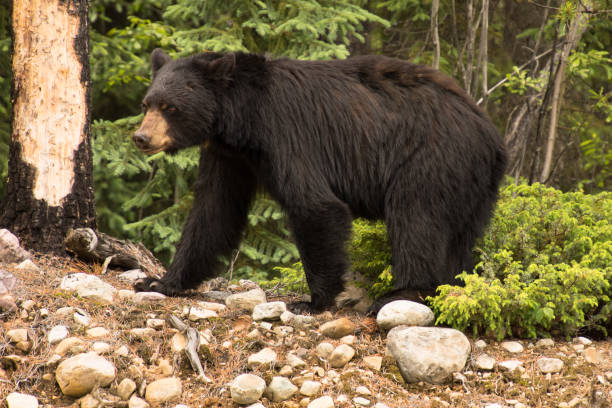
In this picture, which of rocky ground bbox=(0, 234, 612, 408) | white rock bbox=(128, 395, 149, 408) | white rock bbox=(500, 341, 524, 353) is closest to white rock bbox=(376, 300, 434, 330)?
rocky ground bbox=(0, 234, 612, 408)


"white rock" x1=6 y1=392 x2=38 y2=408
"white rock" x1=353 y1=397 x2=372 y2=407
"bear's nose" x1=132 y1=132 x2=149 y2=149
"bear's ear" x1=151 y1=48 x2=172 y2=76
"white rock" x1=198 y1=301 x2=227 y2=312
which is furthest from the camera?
"bear's ear" x1=151 y1=48 x2=172 y2=76

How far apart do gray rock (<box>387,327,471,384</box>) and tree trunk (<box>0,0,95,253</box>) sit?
2.84 metres

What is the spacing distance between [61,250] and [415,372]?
297cm

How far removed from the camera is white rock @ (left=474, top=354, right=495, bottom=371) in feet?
12.6

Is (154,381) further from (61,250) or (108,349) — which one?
(61,250)

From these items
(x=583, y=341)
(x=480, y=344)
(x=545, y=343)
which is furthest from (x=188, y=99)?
(x=583, y=341)

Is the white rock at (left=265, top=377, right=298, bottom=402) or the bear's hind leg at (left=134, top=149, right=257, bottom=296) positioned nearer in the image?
the white rock at (left=265, top=377, right=298, bottom=402)

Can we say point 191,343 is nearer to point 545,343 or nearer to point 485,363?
point 485,363

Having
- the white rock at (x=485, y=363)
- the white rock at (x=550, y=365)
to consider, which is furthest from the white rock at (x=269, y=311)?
the white rock at (x=550, y=365)

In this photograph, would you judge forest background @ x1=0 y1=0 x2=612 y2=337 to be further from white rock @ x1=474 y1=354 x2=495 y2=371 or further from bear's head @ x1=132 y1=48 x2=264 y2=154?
bear's head @ x1=132 y1=48 x2=264 y2=154

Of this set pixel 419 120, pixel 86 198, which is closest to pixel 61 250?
pixel 86 198

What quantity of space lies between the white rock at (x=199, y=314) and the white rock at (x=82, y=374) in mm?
741

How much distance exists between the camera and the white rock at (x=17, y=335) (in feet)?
12.2

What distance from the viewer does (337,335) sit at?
13.5 ft
